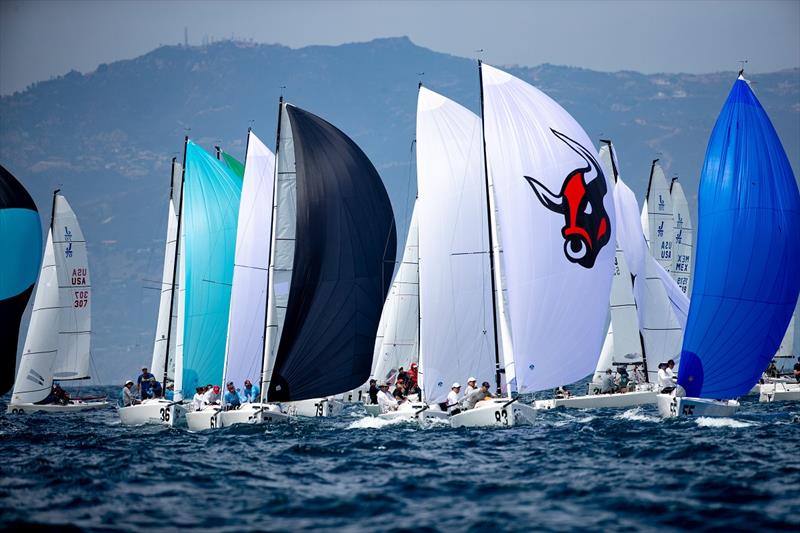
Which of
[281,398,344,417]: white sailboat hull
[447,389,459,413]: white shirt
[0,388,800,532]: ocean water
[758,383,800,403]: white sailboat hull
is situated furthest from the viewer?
[758,383,800,403]: white sailboat hull

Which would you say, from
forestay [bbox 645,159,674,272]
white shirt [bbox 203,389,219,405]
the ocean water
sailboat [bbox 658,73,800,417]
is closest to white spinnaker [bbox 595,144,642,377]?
forestay [bbox 645,159,674,272]

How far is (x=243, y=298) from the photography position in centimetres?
3125

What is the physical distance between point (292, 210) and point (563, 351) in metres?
7.92

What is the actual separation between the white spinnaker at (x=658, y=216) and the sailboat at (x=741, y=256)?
19.6 m

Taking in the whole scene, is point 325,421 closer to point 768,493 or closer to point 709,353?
point 709,353

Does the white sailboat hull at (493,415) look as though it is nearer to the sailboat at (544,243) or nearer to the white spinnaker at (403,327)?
the sailboat at (544,243)

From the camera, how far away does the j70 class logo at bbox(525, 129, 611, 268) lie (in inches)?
1027

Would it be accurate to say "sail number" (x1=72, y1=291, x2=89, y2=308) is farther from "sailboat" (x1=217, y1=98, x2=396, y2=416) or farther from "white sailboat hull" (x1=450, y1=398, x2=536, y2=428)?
"white sailboat hull" (x1=450, y1=398, x2=536, y2=428)

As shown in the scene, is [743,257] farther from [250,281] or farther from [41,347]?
[41,347]

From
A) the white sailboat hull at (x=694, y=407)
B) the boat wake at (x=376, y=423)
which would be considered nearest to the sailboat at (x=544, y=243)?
the white sailboat hull at (x=694, y=407)

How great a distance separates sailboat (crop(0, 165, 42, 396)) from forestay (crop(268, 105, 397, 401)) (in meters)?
6.52

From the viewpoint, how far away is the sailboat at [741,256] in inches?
948

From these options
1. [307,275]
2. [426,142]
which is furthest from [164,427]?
[426,142]

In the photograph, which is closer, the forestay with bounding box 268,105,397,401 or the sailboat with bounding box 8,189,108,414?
the forestay with bounding box 268,105,397,401
